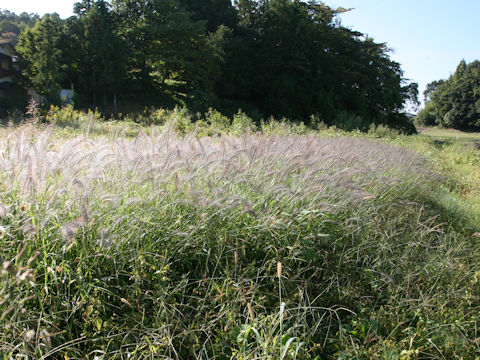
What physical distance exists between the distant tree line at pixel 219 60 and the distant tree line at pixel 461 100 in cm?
1562

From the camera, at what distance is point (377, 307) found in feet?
7.59

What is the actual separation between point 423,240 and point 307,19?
3132 centimetres

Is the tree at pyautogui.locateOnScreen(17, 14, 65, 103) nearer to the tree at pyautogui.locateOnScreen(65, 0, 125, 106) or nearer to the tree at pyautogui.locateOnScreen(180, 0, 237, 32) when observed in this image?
the tree at pyautogui.locateOnScreen(65, 0, 125, 106)

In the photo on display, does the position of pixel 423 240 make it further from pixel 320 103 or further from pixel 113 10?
pixel 113 10

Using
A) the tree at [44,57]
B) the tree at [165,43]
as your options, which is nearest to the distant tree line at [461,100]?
the tree at [165,43]

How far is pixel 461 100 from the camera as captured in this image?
45.2m

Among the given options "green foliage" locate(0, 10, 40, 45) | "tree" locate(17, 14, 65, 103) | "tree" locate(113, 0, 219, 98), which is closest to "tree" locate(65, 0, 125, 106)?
"tree" locate(17, 14, 65, 103)

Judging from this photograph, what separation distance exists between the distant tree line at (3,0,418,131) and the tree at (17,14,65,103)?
6 centimetres

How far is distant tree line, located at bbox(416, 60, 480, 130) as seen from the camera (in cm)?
4369

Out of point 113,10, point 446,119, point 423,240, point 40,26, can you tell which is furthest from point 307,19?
point 423,240

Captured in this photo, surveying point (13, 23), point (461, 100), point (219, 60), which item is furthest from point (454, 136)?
point (13, 23)

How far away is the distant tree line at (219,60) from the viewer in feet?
70.5

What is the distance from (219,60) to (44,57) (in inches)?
435

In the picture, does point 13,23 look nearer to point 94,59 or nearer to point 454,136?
point 94,59
